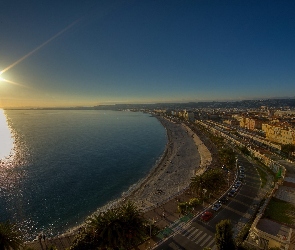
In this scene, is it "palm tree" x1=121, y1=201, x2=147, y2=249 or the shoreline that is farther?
the shoreline

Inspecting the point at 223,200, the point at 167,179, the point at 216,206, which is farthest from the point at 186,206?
the point at 167,179

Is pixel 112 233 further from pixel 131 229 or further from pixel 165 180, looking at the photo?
pixel 165 180

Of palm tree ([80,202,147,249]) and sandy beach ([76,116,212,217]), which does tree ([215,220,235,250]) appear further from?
sandy beach ([76,116,212,217])

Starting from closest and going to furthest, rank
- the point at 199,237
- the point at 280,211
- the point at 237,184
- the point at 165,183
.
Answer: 1. the point at 199,237
2. the point at 280,211
3. the point at 237,184
4. the point at 165,183

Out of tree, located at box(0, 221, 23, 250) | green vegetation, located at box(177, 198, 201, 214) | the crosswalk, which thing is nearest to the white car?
green vegetation, located at box(177, 198, 201, 214)

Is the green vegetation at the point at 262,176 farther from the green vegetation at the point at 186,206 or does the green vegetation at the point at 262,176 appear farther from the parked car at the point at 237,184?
the green vegetation at the point at 186,206

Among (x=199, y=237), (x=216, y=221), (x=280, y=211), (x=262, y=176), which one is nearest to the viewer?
(x=199, y=237)

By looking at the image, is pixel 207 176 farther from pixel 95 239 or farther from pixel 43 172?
pixel 43 172
